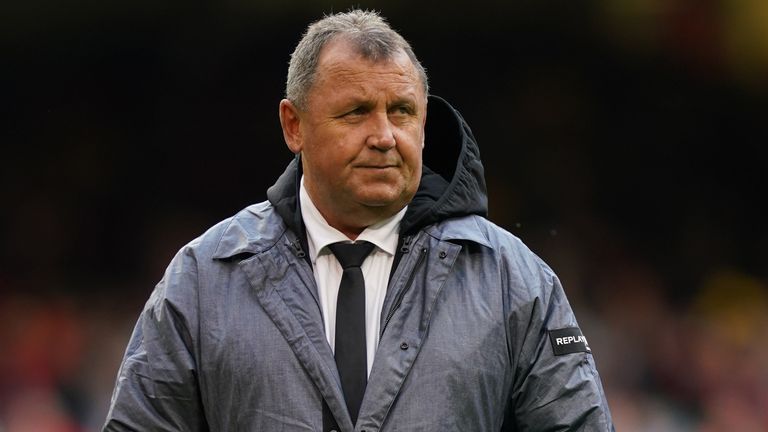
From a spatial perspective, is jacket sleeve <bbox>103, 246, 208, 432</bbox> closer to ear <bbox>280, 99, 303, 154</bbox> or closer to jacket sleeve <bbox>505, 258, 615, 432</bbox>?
ear <bbox>280, 99, 303, 154</bbox>

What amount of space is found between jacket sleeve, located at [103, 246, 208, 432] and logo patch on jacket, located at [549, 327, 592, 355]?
0.78 m

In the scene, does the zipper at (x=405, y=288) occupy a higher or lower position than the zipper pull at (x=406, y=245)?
lower

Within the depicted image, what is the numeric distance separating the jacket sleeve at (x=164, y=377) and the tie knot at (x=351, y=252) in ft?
1.09

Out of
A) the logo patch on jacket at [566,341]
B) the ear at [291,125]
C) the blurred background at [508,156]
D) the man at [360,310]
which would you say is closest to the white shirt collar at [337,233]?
the man at [360,310]

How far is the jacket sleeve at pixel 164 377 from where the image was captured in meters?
2.84

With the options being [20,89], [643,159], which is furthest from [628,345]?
[20,89]

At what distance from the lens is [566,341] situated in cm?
288

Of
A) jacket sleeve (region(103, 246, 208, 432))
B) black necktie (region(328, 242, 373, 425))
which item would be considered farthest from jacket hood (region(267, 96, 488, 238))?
jacket sleeve (region(103, 246, 208, 432))

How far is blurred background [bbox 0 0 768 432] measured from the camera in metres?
6.57

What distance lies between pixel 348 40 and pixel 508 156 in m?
4.25

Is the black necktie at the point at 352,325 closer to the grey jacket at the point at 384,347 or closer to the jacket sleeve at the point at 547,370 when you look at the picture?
the grey jacket at the point at 384,347

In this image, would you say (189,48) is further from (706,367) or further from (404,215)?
(404,215)

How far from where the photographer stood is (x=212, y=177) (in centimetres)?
707

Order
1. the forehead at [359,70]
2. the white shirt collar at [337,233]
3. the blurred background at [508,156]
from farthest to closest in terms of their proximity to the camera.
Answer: the blurred background at [508,156], the white shirt collar at [337,233], the forehead at [359,70]
